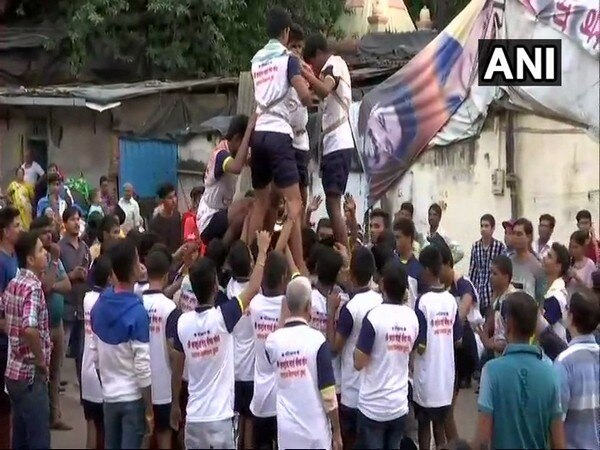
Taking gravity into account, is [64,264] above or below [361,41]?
below

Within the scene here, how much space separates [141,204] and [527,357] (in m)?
13.5

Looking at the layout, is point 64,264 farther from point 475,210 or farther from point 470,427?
point 475,210

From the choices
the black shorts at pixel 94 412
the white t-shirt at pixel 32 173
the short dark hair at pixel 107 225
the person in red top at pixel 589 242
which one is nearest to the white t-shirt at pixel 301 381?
the black shorts at pixel 94 412

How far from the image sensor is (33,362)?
7223 mm

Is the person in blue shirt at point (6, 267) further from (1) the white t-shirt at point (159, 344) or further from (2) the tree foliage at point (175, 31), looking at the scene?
(2) the tree foliage at point (175, 31)

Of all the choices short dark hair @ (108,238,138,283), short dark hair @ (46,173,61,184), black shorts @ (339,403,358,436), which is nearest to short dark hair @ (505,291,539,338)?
black shorts @ (339,403,358,436)

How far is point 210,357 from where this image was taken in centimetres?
680

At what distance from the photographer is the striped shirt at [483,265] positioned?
37.2ft

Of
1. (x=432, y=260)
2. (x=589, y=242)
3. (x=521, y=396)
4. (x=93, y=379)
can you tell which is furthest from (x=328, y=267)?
(x=589, y=242)

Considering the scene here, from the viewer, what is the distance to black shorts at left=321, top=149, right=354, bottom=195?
9.19 m

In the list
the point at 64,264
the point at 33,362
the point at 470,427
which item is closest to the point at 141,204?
the point at 64,264

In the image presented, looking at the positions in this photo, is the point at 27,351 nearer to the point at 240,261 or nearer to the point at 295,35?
the point at 240,261

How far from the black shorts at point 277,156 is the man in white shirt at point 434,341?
130 centimetres

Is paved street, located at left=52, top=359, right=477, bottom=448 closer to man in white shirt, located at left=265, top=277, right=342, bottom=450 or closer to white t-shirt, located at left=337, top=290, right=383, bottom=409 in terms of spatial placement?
white t-shirt, located at left=337, top=290, right=383, bottom=409
